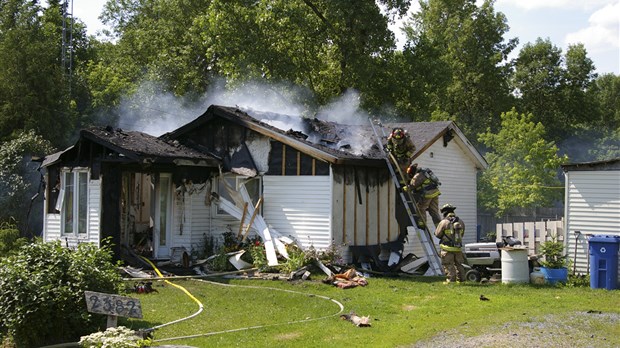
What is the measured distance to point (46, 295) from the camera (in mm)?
9828

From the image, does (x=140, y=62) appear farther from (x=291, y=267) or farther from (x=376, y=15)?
(x=291, y=267)

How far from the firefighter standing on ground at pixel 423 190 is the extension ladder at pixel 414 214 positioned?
6.5 inches

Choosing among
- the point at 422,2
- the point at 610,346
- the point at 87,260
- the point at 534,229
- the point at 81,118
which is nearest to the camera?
the point at 610,346

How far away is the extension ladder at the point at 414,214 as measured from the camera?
18.1 metres

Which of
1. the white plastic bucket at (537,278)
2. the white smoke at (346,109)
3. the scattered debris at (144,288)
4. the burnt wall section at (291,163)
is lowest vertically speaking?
the scattered debris at (144,288)

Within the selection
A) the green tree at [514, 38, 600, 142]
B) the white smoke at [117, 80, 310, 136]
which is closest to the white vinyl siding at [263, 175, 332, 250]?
the white smoke at [117, 80, 310, 136]

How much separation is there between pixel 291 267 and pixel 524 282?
5.70 meters

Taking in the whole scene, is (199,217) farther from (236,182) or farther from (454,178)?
(454,178)

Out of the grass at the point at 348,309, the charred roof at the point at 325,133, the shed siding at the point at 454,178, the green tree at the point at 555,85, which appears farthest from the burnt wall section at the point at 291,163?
the green tree at the point at 555,85

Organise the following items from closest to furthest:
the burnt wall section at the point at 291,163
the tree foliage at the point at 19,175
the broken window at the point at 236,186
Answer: the burnt wall section at the point at 291,163, the broken window at the point at 236,186, the tree foliage at the point at 19,175

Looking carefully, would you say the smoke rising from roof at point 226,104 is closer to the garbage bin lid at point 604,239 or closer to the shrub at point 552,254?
the shrub at point 552,254

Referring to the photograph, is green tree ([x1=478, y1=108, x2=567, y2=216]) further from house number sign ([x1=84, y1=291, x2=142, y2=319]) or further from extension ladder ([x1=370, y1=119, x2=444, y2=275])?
house number sign ([x1=84, y1=291, x2=142, y2=319])

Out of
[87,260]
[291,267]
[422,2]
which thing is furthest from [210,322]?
[422,2]

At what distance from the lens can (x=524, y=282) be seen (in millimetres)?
15656
